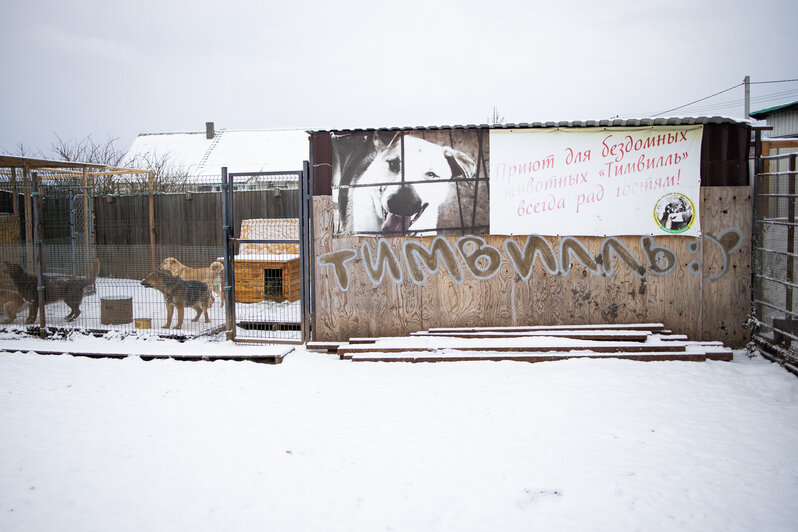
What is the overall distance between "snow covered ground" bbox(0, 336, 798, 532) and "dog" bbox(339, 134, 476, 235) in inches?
79.6

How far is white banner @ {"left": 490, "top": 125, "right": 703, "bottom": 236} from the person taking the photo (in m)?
7.37

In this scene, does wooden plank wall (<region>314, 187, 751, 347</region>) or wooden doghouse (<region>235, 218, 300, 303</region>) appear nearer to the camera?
wooden plank wall (<region>314, 187, 751, 347</region>)

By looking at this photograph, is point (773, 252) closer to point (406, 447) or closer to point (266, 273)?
point (406, 447)

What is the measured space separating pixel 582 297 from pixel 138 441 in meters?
5.57

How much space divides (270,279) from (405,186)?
3.65 metres

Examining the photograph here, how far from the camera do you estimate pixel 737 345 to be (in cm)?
742

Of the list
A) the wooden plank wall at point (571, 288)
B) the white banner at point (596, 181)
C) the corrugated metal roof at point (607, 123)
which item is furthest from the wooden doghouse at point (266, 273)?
the white banner at point (596, 181)

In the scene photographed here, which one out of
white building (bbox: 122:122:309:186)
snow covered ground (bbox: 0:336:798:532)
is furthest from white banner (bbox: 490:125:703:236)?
white building (bbox: 122:122:309:186)

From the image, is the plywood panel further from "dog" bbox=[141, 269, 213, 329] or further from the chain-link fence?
"dog" bbox=[141, 269, 213, 329]

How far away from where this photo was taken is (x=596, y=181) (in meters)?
7.49

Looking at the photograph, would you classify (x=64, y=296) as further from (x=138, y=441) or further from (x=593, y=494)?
(x=593, y=494)

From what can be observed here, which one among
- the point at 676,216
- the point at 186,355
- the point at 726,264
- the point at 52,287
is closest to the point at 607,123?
the point at 676,216

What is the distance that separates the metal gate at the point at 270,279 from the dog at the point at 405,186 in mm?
799

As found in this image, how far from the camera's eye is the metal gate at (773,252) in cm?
673
